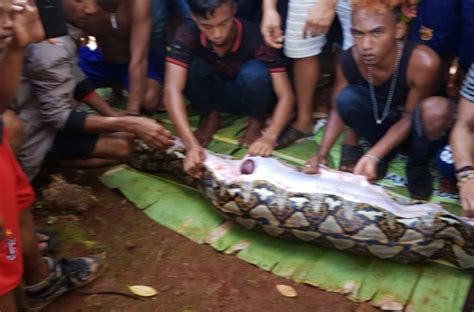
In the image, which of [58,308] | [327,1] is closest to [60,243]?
[58,308]

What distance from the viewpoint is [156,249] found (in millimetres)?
3428

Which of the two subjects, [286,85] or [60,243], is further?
[286,85]

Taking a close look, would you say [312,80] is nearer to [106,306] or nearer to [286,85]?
[286,85]

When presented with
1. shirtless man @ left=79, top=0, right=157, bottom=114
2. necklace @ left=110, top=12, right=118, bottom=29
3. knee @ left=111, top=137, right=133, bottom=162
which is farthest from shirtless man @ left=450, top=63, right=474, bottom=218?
necklace @ left=110, top=12, right=118, bottom=29

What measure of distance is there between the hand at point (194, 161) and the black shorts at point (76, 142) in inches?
24.5

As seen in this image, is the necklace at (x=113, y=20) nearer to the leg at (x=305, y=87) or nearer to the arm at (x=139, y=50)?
the arm at (x=139, y=50)

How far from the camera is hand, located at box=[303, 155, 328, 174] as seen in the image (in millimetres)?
3479

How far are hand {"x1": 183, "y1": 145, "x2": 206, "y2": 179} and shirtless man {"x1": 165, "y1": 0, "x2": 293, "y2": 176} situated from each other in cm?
1

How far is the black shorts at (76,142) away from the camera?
151 inches

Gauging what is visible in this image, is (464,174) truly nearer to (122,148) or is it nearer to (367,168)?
(367,168)

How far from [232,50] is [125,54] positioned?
0.96 m

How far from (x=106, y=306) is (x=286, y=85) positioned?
1838mm

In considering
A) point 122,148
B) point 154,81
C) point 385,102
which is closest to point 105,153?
point 122,148

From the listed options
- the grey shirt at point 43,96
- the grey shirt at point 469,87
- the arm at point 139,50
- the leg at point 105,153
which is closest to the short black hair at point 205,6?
the arm at point 139,50
